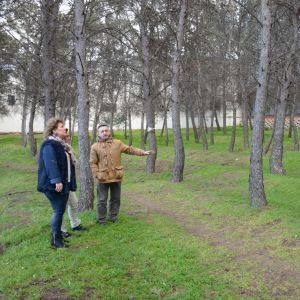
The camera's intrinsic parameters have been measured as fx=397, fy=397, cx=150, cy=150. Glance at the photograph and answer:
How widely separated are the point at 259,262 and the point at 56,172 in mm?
3353

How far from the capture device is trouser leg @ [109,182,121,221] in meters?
7.59

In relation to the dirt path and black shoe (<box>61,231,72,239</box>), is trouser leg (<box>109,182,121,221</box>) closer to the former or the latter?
black shoe (<box>61,231,72,239</box>)

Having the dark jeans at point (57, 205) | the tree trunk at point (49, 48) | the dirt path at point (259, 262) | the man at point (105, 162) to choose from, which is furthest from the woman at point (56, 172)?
the tree trunk at point (49, 48)

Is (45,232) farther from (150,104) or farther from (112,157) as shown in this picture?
(150,104)

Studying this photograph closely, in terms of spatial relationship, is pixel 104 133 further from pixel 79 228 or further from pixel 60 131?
pixel 79 228

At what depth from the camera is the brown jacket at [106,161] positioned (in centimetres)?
735

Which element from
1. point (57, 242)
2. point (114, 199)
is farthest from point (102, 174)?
point (57, 242)

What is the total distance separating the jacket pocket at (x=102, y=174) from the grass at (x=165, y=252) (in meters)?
0.96

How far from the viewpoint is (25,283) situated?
207 inches

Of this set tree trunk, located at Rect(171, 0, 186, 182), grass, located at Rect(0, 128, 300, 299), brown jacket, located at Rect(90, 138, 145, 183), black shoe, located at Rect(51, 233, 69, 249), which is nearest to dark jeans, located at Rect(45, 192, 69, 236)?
black shoe, located at Rect(51, 233, 69, 249)

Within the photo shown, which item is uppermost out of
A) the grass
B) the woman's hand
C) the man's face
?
the man's face

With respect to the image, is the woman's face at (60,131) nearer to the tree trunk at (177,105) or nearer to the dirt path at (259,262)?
the dirt path at (259,262)

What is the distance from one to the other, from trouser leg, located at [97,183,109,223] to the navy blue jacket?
3.86 ft

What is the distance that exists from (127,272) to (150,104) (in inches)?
488
